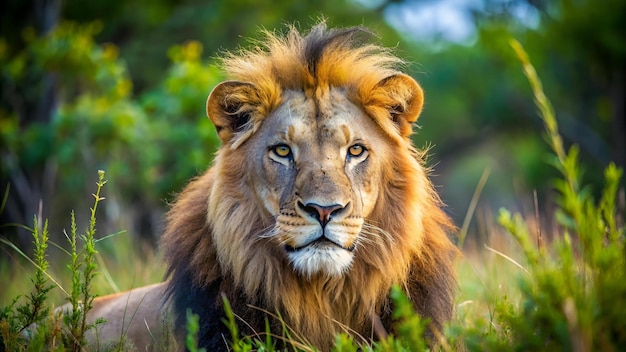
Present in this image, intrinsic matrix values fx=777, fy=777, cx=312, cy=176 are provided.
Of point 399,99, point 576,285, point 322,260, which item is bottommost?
point 322,260

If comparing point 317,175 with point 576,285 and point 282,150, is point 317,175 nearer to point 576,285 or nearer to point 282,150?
point 282,150

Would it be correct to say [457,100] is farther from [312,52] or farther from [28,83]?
[312,52]

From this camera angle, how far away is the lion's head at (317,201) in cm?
403

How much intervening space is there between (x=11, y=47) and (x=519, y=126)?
17.3 meters

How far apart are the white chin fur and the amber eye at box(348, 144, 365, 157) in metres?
0.60

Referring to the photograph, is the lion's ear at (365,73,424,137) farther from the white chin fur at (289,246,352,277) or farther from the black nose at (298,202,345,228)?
the white chin fur at (289,246,352,277)

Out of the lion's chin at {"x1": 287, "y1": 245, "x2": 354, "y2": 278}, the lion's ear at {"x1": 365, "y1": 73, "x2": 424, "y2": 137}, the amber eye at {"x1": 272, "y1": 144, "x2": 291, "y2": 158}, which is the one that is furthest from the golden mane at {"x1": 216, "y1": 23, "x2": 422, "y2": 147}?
the lion's chin at {"x1": 287, "y1": 245, "x2": 354, "y2": 278}

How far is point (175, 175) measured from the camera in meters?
A: 11.5

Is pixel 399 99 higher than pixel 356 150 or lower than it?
higher

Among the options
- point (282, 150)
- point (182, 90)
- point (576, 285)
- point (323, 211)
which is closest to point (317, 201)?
point (323, 211)

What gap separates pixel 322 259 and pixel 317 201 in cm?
29

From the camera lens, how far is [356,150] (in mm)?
4297

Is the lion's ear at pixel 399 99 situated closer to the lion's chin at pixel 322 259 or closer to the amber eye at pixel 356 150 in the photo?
the amber eye at pixel 356 150

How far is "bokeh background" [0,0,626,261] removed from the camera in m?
11.7
